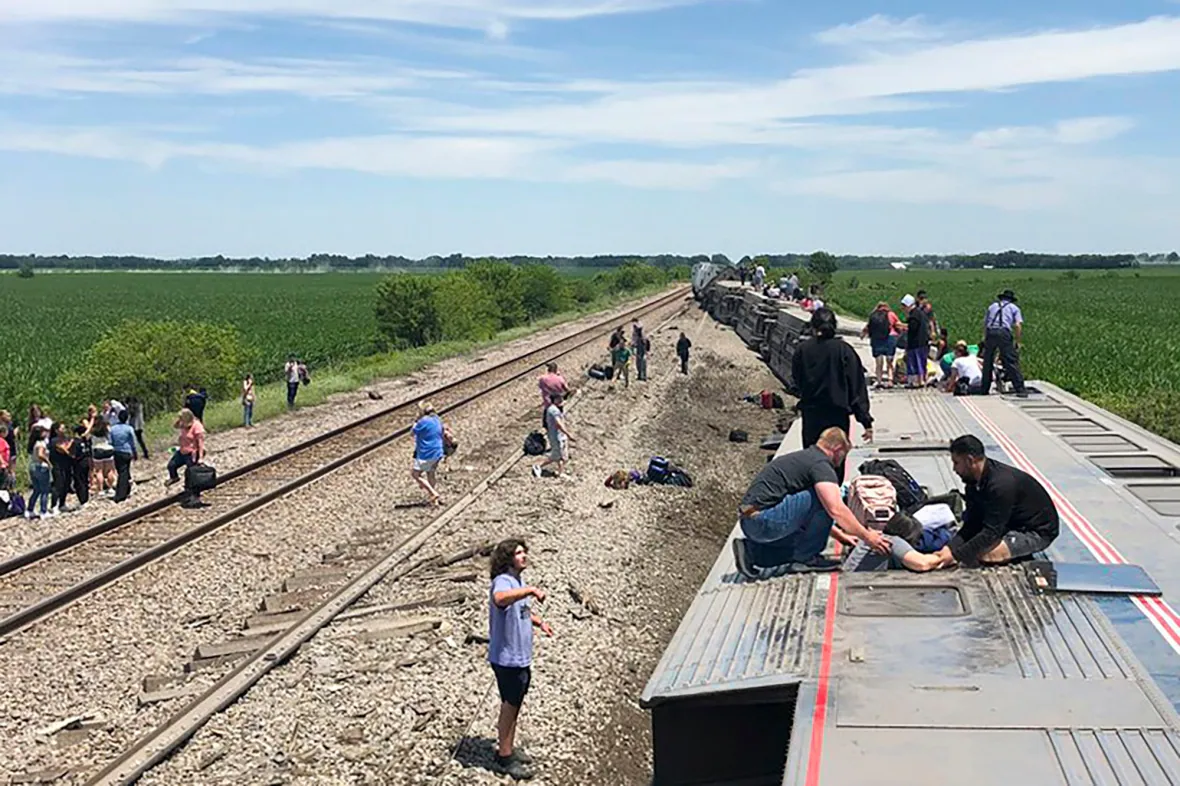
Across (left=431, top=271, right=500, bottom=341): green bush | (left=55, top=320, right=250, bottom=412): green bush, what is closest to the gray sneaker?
(left=55, top=320, right=250, bottom=412): green bush

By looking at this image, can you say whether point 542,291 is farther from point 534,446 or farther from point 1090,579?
point 1090,579

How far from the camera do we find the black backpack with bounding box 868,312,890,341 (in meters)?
17.2

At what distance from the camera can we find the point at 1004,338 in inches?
628

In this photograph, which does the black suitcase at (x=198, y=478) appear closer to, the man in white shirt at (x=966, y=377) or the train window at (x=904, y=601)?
the man in white shirt at (x=966, y=377)

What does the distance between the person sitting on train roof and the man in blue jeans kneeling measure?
54cm

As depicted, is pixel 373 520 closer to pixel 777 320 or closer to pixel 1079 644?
pixel 1079 644

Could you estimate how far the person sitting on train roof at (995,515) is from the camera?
23.0 feet

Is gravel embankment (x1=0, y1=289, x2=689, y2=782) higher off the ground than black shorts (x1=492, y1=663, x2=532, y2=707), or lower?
lower

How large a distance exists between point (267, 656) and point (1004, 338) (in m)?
10.7

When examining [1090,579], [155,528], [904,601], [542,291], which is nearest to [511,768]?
[904,601]

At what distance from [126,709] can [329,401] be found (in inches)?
721

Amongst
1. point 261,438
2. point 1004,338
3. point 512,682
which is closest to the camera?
point 512,682

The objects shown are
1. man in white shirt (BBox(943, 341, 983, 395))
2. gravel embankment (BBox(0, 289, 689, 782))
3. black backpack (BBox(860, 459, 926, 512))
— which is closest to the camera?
black backpack (BBox(860, 459, 926, 512))

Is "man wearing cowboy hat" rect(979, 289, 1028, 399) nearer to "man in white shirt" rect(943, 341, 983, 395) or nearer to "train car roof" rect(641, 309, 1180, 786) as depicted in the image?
"man in white shirt" rect(943, 341, 983, 395)
